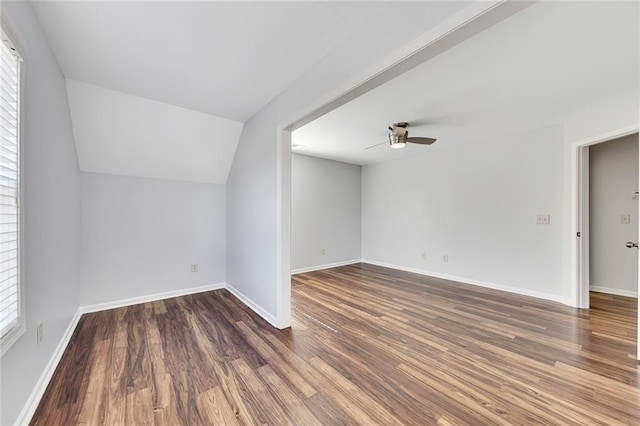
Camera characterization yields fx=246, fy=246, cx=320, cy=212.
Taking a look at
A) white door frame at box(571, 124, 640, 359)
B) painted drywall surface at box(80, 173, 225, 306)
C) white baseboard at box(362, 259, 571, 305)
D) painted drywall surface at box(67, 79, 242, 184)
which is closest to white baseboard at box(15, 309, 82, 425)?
painted drywall surface at box(80, 173, 225, 306)

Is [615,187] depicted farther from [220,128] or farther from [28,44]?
[28,44]

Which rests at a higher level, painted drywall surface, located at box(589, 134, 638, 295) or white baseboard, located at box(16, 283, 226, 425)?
painted drywall surface, located at box(589, 134, 638, 295)

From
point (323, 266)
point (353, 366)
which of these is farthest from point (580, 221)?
point (323, 266)

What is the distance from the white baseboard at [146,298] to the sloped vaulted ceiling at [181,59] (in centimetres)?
162

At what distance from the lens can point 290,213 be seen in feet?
8.31

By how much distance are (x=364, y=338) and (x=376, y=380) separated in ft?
1.90

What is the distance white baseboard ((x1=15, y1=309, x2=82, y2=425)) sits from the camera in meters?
1.33

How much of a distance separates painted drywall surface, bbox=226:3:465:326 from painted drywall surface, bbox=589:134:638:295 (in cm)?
425

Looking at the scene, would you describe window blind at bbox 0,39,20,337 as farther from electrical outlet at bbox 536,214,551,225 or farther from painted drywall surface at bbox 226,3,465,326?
electrical outlet at bbox 536,214,551,225

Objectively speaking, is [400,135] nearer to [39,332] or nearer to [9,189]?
[9,189]

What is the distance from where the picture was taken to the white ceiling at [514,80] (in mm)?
1521

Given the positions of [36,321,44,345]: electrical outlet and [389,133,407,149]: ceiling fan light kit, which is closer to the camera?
[36,321,44,345]: electrical outlet

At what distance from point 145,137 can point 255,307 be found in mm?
2421

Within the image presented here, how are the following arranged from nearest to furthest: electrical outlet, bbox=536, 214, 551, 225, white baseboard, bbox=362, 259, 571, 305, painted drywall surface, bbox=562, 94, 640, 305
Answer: painted drywall surface, bbox=562, 94, 640, 305, white baseboard, bbox=362, 259, 571, 305, electrical outlet, bbox=536, 214, 551, 225
